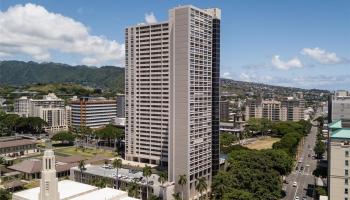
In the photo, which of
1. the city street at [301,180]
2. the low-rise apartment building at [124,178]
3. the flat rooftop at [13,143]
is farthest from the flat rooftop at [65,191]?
the flat rooftop at [13,143]

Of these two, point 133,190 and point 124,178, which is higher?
point 133,190

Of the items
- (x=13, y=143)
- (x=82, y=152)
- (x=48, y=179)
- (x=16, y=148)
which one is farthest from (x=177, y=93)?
(x=13, y=143)

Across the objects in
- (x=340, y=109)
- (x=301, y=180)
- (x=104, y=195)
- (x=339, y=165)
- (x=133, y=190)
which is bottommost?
(x=301, y=180)

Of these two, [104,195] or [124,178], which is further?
[124,178]

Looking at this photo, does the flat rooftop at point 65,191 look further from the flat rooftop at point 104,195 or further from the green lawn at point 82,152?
the green lawn at point 82,152

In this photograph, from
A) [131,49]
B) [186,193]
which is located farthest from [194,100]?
[131,49]

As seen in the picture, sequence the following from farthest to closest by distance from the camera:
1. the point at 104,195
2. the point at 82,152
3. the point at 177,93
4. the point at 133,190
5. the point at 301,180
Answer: the point at 82,152 → the point at 301,180 → the point at 177,93 → the point at 133,190 → the point at 104,195

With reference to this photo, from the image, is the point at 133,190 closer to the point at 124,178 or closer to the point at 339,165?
the point at 124,178

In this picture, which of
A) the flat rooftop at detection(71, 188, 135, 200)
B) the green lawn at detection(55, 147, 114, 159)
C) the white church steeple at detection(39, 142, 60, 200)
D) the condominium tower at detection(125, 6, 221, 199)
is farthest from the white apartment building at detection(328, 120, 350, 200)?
the green lawn at detection(55, 147, 114, 159)

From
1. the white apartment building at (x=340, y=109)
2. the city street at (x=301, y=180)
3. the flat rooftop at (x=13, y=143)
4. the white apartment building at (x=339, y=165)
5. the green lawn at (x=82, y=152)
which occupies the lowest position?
the city street at (x=301, y=180)
